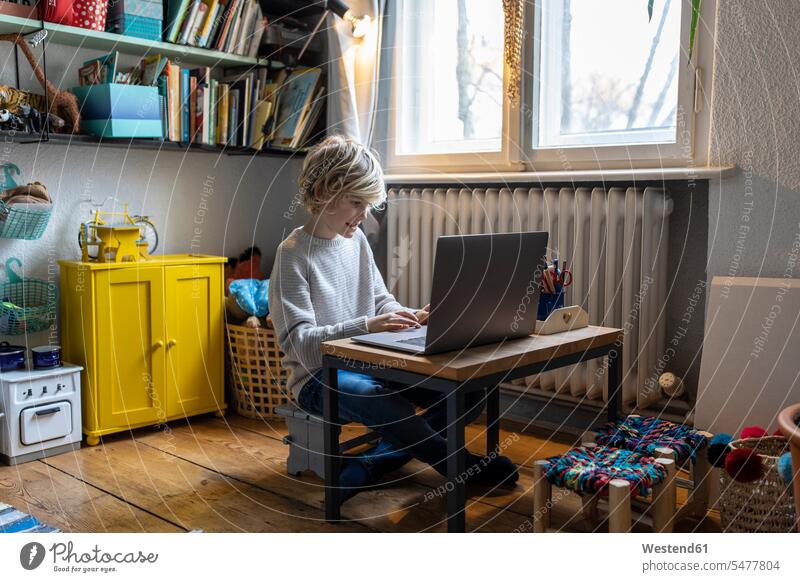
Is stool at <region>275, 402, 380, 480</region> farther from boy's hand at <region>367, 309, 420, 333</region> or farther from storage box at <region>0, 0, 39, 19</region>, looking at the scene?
storage box at <region>0, 0, 39, 19</region>

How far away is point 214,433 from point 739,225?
1.90m

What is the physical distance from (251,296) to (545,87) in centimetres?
135

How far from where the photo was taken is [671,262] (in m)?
2.68

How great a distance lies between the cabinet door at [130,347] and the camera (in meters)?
2.76

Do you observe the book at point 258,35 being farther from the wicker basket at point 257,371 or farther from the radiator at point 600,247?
the wicker basket at point 257,371

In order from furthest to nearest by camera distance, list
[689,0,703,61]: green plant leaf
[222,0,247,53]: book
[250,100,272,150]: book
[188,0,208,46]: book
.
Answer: [250,100,272,150]: book < [222,0,247,53]: book < [188,0,208,46]: book < [689,0,703,61]: green plant leaf

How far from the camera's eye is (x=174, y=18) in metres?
2.95

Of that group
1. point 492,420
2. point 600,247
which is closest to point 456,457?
point 492,420

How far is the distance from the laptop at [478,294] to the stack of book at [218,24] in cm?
164

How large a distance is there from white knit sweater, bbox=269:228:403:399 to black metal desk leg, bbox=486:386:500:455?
46cm

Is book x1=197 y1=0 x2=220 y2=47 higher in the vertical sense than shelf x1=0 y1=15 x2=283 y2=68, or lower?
higher

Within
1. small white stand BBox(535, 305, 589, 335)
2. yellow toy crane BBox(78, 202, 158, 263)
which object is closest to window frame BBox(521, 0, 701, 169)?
small white stand BBox(535, 305, 589, 335)

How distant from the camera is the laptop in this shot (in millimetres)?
1701

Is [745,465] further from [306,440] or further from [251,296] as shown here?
[251,296]
